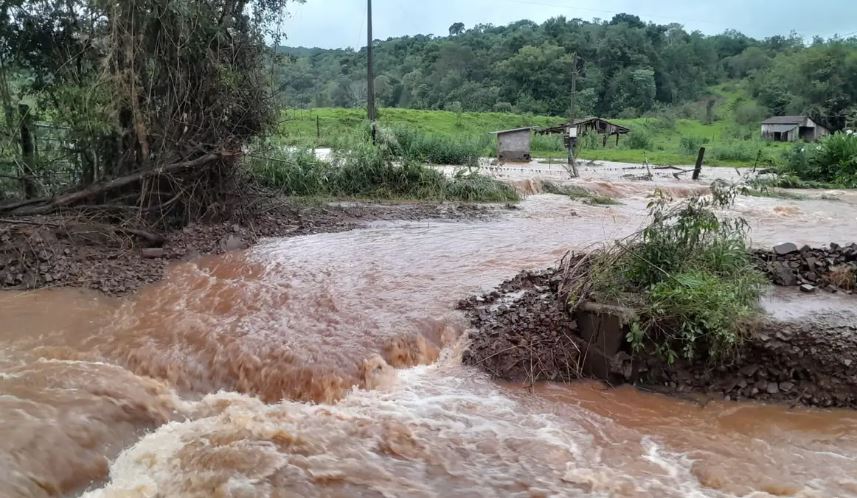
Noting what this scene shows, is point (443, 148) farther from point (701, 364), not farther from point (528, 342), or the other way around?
point (701, 364)

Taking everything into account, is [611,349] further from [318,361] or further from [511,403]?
[318,361]

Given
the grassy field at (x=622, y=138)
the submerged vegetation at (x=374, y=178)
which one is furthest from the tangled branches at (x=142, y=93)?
the grassy field at (x=622, y=138)

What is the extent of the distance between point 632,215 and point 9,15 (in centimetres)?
1235

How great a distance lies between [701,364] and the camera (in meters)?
5.60

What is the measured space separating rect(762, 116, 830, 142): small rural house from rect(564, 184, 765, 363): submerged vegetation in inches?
1731

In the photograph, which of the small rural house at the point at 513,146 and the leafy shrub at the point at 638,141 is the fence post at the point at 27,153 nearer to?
the small rural house at the point at 513,146

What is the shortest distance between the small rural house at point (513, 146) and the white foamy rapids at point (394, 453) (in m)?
21.7

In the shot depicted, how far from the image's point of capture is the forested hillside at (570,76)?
51812 millimetres

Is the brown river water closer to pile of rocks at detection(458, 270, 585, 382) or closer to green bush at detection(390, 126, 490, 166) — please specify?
pile of rocks at detection(458, 270, 585, 382)

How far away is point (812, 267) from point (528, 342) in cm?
316

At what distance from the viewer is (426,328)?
6.65 m

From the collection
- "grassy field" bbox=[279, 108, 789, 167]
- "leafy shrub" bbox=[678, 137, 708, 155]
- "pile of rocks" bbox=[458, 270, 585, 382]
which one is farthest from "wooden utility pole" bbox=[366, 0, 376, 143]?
"leafy shrub" bbox=[678, 137, 708, 155]

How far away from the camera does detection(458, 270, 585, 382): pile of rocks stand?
19.4 feet

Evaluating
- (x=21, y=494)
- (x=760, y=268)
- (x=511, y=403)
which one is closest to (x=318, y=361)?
(x=511, y=403)
